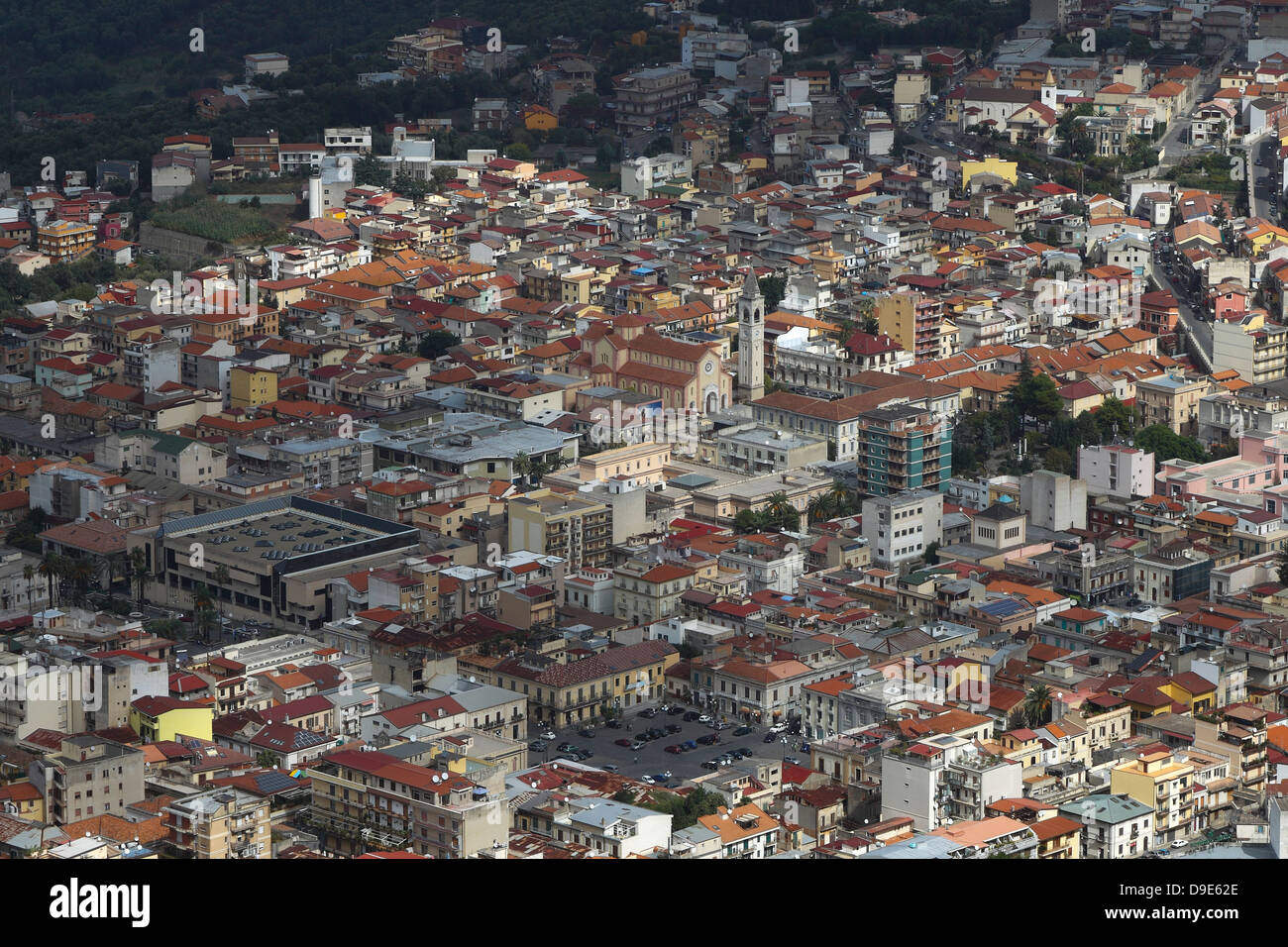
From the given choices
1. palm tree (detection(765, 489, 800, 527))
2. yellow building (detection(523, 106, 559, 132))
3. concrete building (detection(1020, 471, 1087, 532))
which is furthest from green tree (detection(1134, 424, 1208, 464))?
yellow building (detection(523, 106, 559, 132))

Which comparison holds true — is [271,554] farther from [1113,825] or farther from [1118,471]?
[1113,825]

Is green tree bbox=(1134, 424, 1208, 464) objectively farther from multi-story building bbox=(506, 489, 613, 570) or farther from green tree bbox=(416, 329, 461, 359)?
green tree bbox=(416, 329, 461, 359)

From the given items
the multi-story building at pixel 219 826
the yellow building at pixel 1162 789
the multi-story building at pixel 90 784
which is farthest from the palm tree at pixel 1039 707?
the multi-story building at pixel 90 784

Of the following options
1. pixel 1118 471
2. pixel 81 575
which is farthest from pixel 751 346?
pixel 81 575
